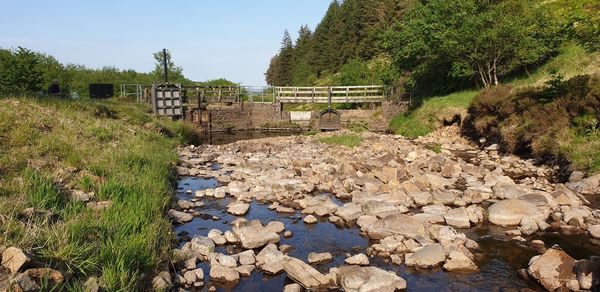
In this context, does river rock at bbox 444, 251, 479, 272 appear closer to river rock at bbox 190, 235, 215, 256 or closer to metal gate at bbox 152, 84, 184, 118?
river rock at bbox 190, 235, 215, 256

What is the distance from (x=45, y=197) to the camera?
235 inches

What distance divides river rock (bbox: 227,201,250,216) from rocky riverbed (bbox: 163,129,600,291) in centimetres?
3

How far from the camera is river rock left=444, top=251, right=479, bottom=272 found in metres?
6.35

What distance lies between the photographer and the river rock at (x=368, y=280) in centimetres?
554

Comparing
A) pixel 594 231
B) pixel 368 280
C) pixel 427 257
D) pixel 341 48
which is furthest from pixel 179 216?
pixel 341 48

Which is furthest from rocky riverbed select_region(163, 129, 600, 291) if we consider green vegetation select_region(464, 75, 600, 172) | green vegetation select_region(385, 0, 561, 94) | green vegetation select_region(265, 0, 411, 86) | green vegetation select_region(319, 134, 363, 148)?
green vegetation select_region(265, 0, 411, 86)

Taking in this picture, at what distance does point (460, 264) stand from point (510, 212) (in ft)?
9.48

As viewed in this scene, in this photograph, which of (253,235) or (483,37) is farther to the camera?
(483,37)

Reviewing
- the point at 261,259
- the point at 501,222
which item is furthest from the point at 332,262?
the point at 501,222

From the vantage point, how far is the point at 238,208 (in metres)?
9.42

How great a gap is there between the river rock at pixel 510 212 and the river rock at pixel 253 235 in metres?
4.64

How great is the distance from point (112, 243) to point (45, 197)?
161 centimetres

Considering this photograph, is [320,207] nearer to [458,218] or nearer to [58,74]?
[458,218]

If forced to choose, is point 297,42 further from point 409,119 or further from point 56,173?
point 56,173
